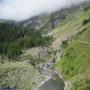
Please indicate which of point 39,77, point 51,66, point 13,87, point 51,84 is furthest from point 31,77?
point 51,66

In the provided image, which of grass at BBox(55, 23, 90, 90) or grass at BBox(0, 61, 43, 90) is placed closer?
grass at BBox(55, 23, 90, 90)

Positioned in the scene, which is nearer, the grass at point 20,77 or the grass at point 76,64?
the grass at point 76,64

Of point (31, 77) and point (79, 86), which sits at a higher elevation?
point (79, 86)

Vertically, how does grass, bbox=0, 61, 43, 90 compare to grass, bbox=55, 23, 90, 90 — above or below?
below

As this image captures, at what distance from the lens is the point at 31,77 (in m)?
153

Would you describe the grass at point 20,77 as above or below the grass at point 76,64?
below

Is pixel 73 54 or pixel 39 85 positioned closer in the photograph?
pixel 39 85

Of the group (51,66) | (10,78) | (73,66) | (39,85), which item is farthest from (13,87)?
(51,66)

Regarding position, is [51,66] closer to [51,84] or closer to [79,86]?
[51,84]

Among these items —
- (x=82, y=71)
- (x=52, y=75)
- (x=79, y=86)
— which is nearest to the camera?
(x=79, y=86)

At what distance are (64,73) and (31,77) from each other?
16297mm

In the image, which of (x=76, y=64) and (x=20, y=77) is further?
(x=20, y=77)

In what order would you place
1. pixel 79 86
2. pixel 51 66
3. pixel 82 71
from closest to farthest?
1. pixel 79 86
2. pixel 82 71
3. pixel 51 66

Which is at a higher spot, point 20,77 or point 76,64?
point 76,64
